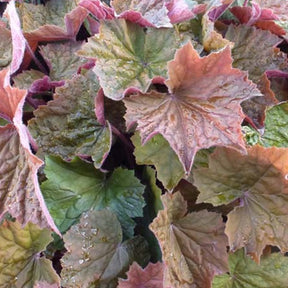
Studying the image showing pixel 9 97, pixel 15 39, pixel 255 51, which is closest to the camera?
pixel 9 97

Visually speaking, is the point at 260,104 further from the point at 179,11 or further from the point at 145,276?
the point at 145,276

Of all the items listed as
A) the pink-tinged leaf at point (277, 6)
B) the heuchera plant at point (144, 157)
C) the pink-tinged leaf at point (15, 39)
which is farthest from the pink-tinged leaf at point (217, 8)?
the pink-tinged leaf at point (15, 39)

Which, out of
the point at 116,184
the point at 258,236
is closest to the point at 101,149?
the point at 116,184

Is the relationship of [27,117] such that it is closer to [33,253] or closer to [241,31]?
[33,253]

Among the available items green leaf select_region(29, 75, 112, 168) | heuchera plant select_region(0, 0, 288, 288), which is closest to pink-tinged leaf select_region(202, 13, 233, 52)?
heuchera plant select_region(0, 0, 288, 288)

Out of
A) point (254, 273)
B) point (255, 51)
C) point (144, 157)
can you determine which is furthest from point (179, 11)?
point (254, 273)

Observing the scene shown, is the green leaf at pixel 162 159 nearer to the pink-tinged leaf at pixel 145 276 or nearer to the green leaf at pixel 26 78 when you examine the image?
the pink-tinged leaf at pixel 145 276
